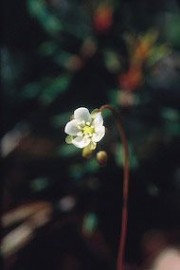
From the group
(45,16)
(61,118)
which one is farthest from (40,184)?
(45,16)

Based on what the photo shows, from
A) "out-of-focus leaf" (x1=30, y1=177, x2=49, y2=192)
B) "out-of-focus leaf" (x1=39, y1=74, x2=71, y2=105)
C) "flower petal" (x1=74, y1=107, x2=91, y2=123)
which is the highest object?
"out-of-focus leaf" (x1=39, y1=74, x2=71, y2=105)

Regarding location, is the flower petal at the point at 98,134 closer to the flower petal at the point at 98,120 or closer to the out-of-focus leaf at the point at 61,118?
the flower petal at the point at 98,120

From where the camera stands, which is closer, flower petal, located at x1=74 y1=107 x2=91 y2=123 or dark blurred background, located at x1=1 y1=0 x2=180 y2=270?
flower petal, located at x1=74 y1=107 x2=91 y2=123

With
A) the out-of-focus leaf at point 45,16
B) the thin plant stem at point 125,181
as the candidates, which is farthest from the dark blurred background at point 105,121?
the thin plant stem at point 125,181

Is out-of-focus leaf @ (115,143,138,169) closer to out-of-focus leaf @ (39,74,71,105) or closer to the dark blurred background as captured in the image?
the dark blurred background

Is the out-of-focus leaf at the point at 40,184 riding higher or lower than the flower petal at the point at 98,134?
higher

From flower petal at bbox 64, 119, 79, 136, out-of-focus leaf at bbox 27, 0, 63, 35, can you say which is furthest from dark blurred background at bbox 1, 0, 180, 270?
flower petal at bbox 64, 119, 79, 136

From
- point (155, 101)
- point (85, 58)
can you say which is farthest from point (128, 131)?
point (85, 58)

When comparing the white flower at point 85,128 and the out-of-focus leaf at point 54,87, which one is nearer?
the white flower at point 85,128
